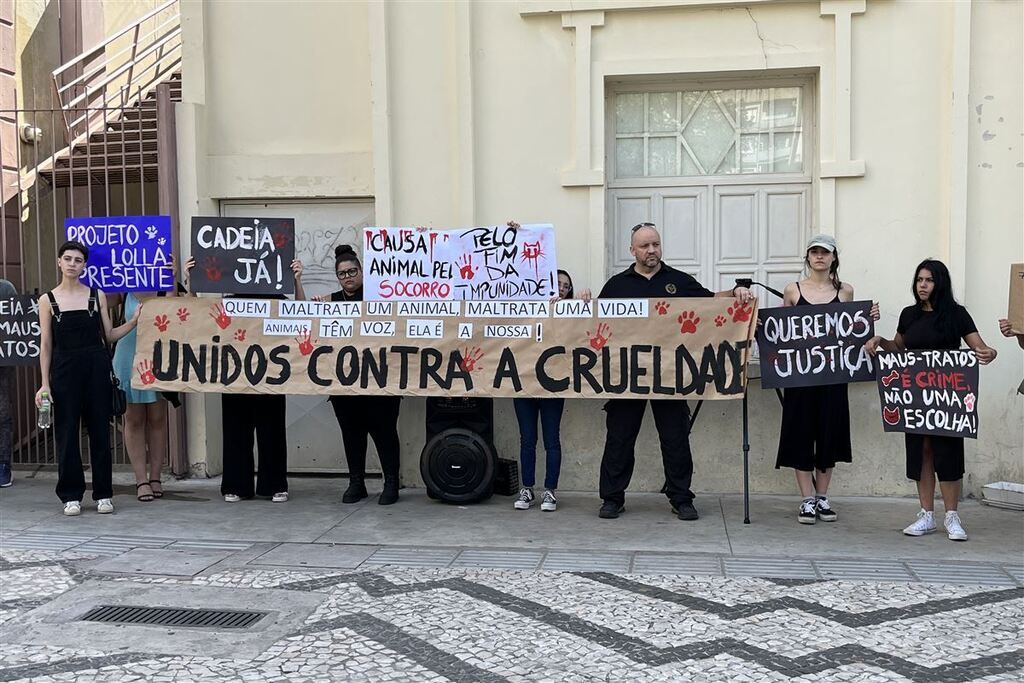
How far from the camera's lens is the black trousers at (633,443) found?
705 centimetres

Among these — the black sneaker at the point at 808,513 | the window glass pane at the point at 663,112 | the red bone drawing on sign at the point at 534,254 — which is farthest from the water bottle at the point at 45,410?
the black sneaker at the point at 808,513

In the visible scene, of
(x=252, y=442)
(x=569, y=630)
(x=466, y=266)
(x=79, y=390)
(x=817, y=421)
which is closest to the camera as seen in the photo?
(x=569, y=630)

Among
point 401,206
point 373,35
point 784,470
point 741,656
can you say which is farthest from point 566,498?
point 373,35

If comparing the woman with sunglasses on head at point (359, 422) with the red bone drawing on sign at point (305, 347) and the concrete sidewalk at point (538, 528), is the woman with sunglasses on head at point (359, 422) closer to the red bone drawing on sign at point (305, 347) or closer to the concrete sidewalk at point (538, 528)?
the concrete sidewalk at point (538, 528)

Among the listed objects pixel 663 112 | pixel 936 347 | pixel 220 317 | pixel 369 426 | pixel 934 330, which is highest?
pixel 663 112

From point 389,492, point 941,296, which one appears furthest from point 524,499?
point 941,296

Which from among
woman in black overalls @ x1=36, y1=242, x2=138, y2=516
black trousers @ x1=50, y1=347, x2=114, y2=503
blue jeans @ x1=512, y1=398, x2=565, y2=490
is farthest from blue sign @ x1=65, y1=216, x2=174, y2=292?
blue jeans @ x1=512, y1=398, x2=565, y2=490

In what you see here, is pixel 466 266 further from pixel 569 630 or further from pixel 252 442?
pixel 569 630

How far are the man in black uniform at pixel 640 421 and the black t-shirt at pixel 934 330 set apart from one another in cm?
120

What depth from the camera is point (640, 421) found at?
716 centimetres

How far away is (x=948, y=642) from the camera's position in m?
4.59

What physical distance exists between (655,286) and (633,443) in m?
1.15

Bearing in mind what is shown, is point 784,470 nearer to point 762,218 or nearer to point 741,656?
point 762,218

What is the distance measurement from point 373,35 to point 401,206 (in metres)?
1.38
